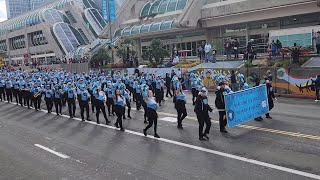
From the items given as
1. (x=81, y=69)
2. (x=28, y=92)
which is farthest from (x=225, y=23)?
(x=28, y=92)

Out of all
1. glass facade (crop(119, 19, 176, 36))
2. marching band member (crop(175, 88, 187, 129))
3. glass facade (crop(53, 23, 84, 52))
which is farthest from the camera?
glass facade (crop(53, 23, 84, 52))

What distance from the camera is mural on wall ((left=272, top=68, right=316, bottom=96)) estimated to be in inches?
819

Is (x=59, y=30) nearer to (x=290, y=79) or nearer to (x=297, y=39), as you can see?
(x=297, y=39)

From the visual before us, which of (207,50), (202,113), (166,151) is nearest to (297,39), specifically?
(207,50)

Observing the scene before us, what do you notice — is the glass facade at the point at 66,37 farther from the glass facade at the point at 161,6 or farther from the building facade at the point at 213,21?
the glass facade at the point at 161,6

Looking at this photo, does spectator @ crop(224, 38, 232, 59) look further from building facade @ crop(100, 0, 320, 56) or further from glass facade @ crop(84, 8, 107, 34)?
glass facade @ crop(84, 8, 107, 34)

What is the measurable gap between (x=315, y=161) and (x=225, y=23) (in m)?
31.2

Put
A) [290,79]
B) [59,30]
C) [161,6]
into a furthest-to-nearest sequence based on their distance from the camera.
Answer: [59,30] → [161,6] → [290,79]

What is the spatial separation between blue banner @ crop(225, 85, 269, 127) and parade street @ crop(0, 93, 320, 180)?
1.20ft

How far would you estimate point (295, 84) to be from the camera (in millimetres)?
21688

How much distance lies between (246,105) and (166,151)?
4.04 m

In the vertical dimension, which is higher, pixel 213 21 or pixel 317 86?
pixel 213 21

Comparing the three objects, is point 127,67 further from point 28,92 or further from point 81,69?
point 28,92

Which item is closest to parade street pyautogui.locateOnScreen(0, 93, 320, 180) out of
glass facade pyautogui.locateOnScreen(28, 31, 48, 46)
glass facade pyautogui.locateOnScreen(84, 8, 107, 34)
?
glass facade pyautogui.locateOnScreen(84, 8, 107, 34)
